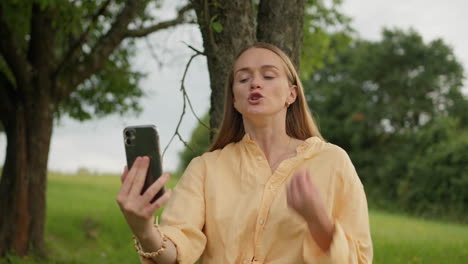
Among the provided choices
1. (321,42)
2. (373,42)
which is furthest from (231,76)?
(373,42)

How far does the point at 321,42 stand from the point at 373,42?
80.3ft

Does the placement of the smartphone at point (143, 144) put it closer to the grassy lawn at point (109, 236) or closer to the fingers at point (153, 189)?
the fingers at point (153, 189)

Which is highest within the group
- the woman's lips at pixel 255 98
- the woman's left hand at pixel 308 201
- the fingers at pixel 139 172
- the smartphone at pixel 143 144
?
the woman's lips at pixel 255 98

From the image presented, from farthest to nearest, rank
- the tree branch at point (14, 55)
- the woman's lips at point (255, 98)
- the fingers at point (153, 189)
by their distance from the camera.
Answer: the tree branch at point (14, 55) < the woman's lips at point (255, 98) < the fingers at point (153, 189)

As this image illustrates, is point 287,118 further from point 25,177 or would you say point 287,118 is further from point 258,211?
point 25,177

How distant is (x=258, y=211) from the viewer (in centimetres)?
303

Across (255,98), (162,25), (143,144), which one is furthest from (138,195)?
(162,25)

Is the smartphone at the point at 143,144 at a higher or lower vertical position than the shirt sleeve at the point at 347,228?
higher

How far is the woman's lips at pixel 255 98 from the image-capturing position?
10.4 ft

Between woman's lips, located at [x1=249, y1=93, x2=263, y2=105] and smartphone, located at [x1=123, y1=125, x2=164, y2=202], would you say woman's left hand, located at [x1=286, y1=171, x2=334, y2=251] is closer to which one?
smartphone, located at [x1=123, y1=125, x2=164, y2=202]

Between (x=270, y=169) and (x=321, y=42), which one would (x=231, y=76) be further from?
(x=321, y=42)

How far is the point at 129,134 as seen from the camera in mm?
2635

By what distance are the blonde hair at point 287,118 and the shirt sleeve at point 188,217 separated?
31cm

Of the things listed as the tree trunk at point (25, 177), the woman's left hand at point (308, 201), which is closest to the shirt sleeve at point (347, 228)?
the woman's left hand at point (308, 201)
